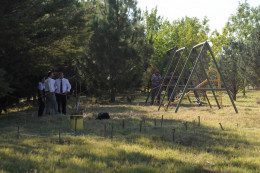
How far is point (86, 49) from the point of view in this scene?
17781 millimetres

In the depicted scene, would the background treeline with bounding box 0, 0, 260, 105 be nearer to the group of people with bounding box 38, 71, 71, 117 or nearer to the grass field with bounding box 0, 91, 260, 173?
the group of people with bounding box 38, 71, 71, 117

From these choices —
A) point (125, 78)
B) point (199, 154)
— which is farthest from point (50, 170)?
point (125, 78)

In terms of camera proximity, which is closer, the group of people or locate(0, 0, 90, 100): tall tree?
locate(0, 0, 90, 100): tall tree

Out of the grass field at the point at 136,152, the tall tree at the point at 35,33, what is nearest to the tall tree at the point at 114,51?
the tall tree at the point at 35,33

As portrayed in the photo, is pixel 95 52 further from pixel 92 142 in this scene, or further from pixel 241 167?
pixel 241 167

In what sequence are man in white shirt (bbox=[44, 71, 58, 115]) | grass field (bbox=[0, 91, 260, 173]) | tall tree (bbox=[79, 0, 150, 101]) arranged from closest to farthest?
grass field (bbox=[0, 91, 260, 173]) < man in white shirt (bbox=[44, 71, 58, 115]) < tall tree (bbox=[79, 0, 150, 101])

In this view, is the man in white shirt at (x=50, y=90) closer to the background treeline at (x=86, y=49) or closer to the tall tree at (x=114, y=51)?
the background treeline at (x=86, y=49)

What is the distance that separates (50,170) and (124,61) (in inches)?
560

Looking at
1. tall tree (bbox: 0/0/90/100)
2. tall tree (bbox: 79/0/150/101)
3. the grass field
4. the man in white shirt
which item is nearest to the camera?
the grass field

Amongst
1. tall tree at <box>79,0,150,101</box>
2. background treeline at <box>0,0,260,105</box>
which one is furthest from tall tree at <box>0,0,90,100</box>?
tall tree at <box>79,0,150,101</box>

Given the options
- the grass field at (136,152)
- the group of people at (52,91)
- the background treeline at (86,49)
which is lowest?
the grass field at (136,152)

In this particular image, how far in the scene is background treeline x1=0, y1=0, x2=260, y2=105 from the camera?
9680 mm

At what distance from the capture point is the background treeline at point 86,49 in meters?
9.68

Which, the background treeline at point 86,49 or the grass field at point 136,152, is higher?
the background treeline at point 86,49
